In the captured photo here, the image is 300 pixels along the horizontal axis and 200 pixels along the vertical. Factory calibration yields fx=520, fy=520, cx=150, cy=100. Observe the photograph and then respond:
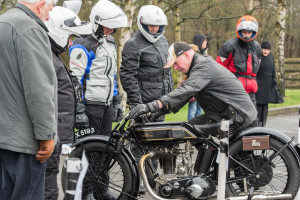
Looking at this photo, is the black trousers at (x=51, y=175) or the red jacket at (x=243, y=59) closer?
the black trousers at (x=51, y=175)

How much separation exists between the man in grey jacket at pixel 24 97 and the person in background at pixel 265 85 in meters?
5.69

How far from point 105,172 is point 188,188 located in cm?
80

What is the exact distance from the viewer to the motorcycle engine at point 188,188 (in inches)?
187

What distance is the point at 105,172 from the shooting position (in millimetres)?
4922

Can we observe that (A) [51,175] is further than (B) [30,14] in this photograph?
Yes

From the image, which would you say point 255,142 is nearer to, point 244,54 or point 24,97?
point 24,97

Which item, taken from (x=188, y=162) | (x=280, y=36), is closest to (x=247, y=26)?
(x=188, y=162)

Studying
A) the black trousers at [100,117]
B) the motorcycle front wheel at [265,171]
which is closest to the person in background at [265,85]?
the motorcycle front wheel at [265,171]

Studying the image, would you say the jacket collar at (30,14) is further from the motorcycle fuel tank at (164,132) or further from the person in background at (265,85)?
the person in background at (265,85)

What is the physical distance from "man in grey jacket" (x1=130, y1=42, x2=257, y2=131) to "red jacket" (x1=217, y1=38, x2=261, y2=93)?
7.50ft

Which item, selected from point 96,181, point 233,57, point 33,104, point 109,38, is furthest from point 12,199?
point 233,57

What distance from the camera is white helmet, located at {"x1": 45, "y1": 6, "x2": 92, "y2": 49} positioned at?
4207mm

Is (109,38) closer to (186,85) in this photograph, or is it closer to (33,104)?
(186,85)

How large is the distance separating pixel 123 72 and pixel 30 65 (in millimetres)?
2658
